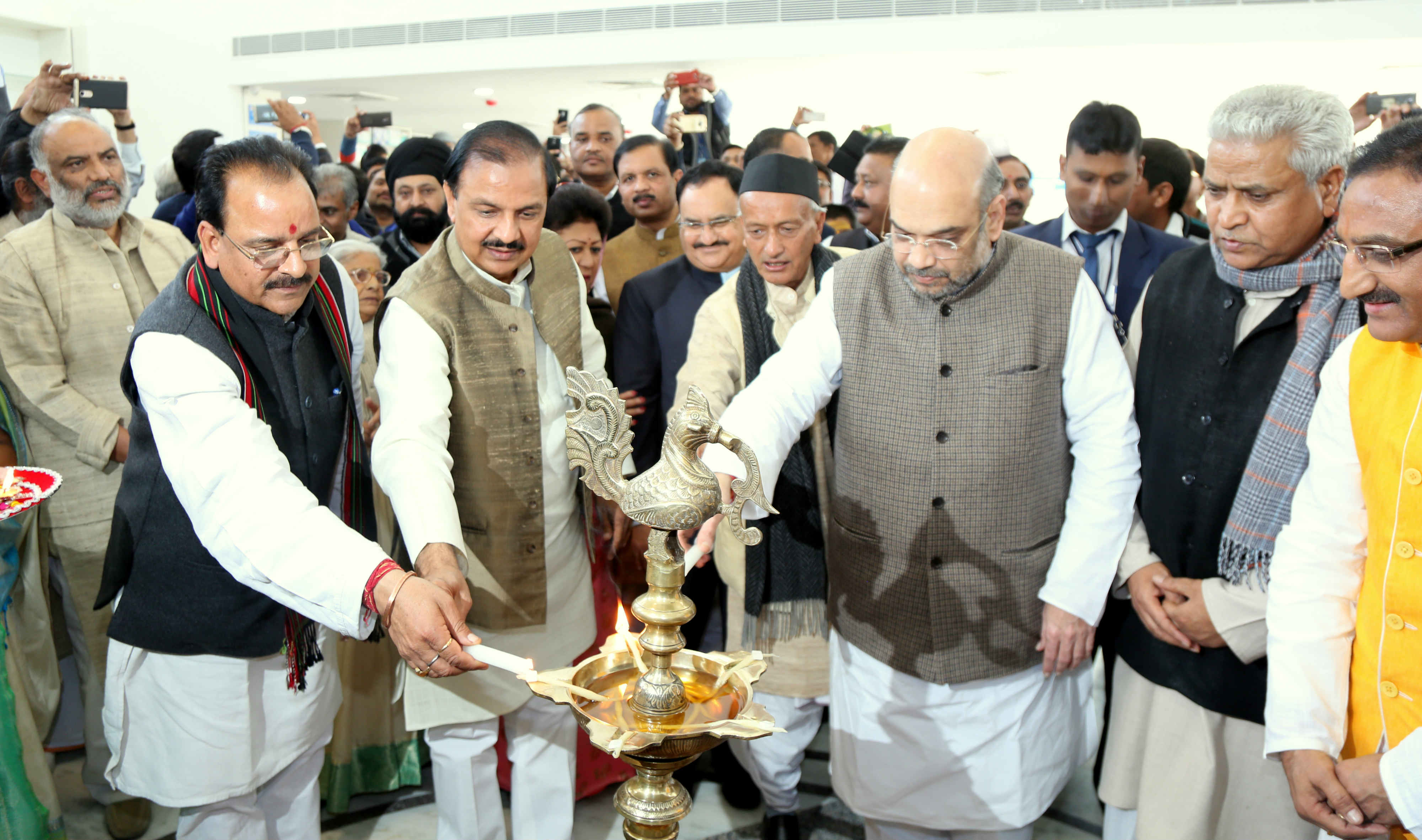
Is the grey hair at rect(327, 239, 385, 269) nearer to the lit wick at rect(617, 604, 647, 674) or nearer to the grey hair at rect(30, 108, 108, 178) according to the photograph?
the grey hair at rect(30, 108, 108, 178)

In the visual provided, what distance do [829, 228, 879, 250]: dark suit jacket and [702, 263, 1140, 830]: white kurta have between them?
156 centimetres

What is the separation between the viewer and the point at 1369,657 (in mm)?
1645

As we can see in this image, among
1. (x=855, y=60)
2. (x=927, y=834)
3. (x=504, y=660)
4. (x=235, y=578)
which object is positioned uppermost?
(x=855, y=60)

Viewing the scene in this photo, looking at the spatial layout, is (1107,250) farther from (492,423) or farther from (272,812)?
(272,812)

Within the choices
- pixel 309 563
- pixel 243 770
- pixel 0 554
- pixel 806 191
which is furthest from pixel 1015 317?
pixel 0 554

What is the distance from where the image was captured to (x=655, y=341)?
2.99m

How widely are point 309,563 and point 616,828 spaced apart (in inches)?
60.9

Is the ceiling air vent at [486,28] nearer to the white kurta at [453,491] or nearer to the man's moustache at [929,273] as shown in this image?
the white kurta at [453,491]

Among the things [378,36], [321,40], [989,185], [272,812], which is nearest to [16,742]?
[272,812]

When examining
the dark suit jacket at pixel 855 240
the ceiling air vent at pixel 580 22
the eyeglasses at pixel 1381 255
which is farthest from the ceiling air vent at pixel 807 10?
the eyeglasses at pixel 1381 255

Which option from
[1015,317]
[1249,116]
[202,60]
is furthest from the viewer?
[202,60]

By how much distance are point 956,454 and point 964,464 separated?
26mm

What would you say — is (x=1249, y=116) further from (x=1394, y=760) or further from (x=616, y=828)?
(x=616, y=828)

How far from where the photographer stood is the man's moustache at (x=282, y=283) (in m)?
1.84
